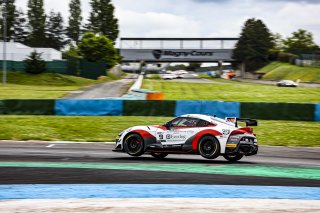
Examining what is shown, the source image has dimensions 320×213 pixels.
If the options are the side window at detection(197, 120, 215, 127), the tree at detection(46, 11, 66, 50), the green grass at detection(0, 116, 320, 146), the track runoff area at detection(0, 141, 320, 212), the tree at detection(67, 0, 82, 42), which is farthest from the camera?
the tree at detection(46, 11, 66, 50)

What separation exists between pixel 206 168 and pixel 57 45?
152780 mm

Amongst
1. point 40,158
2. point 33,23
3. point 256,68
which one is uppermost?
point 33,23

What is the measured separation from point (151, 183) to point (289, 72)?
79173mm

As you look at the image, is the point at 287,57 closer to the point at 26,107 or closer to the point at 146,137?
the point at 26,107

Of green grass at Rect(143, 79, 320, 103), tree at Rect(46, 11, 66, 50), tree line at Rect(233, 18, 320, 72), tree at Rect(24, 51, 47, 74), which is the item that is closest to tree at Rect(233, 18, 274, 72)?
tree line at Rect(233, 18, 320, 72)

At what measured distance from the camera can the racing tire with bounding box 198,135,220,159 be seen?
49.5 ft

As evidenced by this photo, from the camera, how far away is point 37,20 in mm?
124875

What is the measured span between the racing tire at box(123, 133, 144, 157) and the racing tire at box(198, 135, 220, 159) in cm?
170

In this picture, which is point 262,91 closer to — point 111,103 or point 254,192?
point 111,103

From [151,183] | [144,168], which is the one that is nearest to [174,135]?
[144,168]

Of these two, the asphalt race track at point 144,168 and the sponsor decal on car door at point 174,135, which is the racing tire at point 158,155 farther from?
the sponsor decal on car door at point 174,135

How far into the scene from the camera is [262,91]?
5544 centimetres

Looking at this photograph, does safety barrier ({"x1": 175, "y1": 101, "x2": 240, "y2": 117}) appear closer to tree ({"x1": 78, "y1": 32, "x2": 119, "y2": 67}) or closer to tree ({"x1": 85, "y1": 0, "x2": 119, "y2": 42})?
tree ({"x1": 78, "y1": 32, "x2": 119, "y2": 67})

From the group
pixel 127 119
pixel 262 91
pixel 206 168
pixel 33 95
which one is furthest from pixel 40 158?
pixel 262 91
